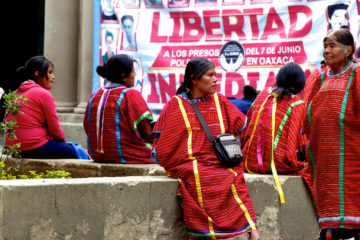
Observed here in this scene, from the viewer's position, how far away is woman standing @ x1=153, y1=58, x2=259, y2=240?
4.56m

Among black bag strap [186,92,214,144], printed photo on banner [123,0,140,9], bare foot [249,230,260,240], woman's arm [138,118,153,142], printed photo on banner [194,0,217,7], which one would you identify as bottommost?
bare foot [249,230,260,240]

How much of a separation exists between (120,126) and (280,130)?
1394mm

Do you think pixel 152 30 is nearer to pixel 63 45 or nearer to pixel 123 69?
pixel 63 45

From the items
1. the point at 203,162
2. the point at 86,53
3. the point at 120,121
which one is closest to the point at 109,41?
the point at 86,53

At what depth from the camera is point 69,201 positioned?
166 inches

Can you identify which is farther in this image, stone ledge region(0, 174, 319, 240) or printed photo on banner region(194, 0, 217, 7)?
printed photo on banner region(194, 0, 217, 7)

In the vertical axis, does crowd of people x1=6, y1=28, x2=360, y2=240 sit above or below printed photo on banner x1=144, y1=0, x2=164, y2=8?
below

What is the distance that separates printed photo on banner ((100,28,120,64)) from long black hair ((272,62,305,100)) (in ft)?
13.7

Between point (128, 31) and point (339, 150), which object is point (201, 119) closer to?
point (339, 150)

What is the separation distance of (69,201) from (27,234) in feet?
1.07

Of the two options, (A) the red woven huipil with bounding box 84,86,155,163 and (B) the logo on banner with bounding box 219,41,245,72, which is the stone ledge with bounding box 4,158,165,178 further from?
(B) the logo on banner with bounding box 219,41,245,72

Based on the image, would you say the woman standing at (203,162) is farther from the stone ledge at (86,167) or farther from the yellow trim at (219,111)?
the stone ledge at (86,167)

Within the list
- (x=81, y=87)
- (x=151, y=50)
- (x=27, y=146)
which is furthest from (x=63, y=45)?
(x=27, y=146)

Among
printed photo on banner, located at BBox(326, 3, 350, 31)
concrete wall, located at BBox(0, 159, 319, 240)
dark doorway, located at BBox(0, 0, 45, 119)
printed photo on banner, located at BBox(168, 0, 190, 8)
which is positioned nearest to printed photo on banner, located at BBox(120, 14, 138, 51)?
printed photo on banner, located at BBox(168, 0, 190, 8)
